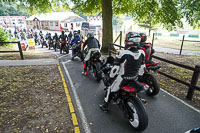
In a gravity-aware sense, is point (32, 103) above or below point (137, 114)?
below

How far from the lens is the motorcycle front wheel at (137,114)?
296 cm

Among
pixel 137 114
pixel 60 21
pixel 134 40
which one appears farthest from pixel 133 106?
pixel 60 21

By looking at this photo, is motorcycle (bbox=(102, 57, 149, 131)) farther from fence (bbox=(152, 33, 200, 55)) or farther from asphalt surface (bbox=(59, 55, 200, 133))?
fence (bbox=(152, 33, 200, 55))

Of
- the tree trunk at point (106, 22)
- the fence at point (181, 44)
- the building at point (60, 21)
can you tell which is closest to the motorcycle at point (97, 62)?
the tree trunk at point (106, 22)

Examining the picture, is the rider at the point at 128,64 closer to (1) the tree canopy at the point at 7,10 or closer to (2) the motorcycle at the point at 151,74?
(2) the motorcycle at the point at 151,74

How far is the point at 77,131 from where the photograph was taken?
3238 millimetres

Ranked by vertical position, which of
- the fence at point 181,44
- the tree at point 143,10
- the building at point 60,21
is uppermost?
the building at point 60,21

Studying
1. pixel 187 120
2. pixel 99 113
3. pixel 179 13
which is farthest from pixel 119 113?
pixel 179 13

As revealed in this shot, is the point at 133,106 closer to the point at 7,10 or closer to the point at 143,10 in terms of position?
the point at 143,10

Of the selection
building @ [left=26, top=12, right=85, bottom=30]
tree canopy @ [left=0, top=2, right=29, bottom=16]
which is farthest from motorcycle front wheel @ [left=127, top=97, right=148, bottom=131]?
tree canopy @ [left=0, top=2, right=29, bottom=16]

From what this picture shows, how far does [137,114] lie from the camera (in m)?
3.03

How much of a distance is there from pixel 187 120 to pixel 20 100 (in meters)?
4.97

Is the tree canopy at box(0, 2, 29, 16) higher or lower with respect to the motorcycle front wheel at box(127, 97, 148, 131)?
higher

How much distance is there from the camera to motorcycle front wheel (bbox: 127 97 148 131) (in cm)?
296
